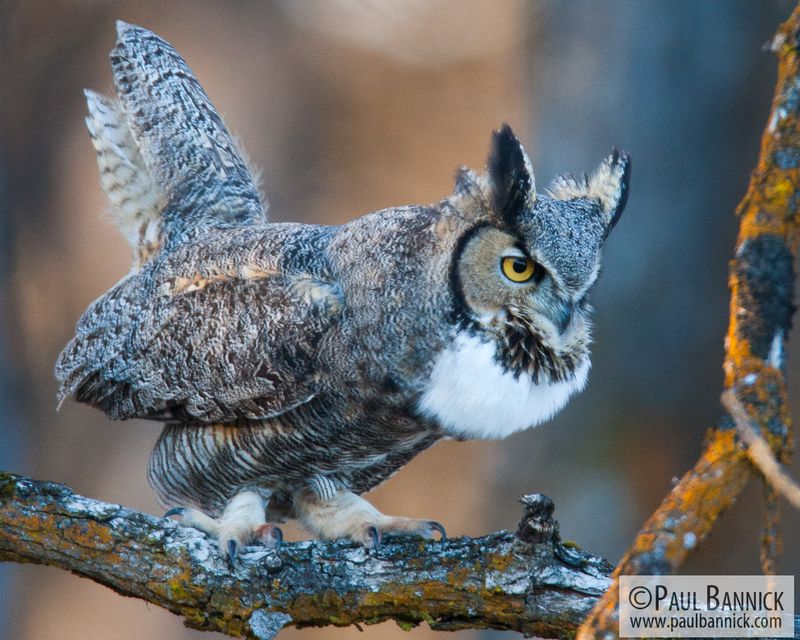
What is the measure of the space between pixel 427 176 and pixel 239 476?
14.1ft

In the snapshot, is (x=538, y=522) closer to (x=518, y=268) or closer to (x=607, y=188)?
(x=518, y=268)

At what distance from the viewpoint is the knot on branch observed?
1979 millimetres

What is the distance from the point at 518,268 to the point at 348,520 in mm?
865

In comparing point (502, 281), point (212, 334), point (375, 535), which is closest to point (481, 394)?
point (502, 281)

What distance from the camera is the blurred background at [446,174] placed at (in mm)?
4594

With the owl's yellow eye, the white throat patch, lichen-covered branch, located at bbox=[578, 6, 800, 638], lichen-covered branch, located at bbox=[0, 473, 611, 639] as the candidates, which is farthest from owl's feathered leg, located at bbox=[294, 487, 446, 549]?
lichen-covered branch, located at bbox=[578, 6, 800, 638]

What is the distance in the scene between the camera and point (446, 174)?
6602 mm

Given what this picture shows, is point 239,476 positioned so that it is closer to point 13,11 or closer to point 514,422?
point 514,422

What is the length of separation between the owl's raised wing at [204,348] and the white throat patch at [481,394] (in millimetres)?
336

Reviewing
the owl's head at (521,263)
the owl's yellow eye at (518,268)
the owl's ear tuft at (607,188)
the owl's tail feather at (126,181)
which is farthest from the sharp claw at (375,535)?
the owl's tail feather at (126,181)

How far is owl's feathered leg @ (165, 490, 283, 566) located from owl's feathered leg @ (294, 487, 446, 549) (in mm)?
141

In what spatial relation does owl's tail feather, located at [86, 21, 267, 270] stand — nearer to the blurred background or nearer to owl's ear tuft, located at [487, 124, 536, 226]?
the blurred background

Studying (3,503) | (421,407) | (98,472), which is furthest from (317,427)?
(98,472)

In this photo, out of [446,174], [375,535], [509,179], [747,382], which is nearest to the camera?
[747,382]
